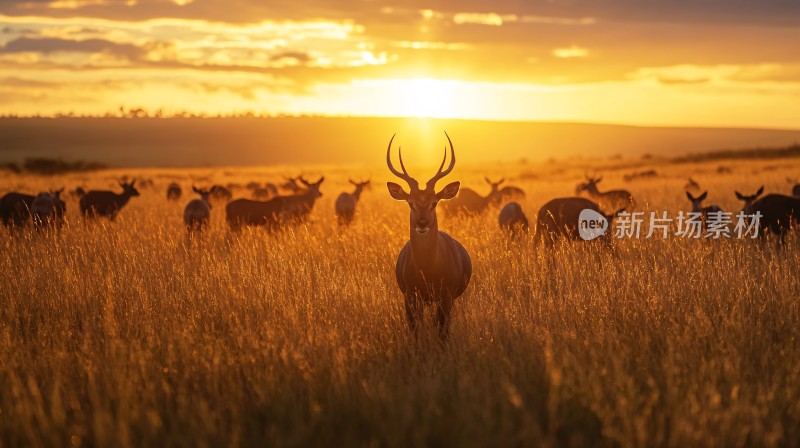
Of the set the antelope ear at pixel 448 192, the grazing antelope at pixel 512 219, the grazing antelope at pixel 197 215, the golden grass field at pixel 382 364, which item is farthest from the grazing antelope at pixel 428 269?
the grazing antelope at pixel 197 215

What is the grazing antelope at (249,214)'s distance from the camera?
17.4 metres

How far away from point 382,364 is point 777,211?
34.7 ft

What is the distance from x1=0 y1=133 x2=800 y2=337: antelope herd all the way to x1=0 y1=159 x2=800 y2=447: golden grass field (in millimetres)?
484

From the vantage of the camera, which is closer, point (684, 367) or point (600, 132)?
point (684, 367)

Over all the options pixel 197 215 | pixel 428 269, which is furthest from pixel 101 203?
pixel 428 269

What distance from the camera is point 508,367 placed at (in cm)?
645

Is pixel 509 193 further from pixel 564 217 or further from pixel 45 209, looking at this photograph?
pixel 45 209

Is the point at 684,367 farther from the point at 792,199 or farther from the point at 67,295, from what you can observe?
the point at 792,199

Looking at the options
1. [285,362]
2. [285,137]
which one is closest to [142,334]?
[285,362]

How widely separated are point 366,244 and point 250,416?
8.40 meters

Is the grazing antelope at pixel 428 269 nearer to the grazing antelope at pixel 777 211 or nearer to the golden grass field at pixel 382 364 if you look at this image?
the golden grass field at pixel 382 364

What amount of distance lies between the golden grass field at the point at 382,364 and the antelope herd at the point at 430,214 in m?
0.48

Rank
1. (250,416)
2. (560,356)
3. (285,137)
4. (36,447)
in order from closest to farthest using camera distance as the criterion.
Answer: (36,447)
(250,416)
(560,356)
(285,137)

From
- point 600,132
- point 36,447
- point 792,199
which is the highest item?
point 600,132
